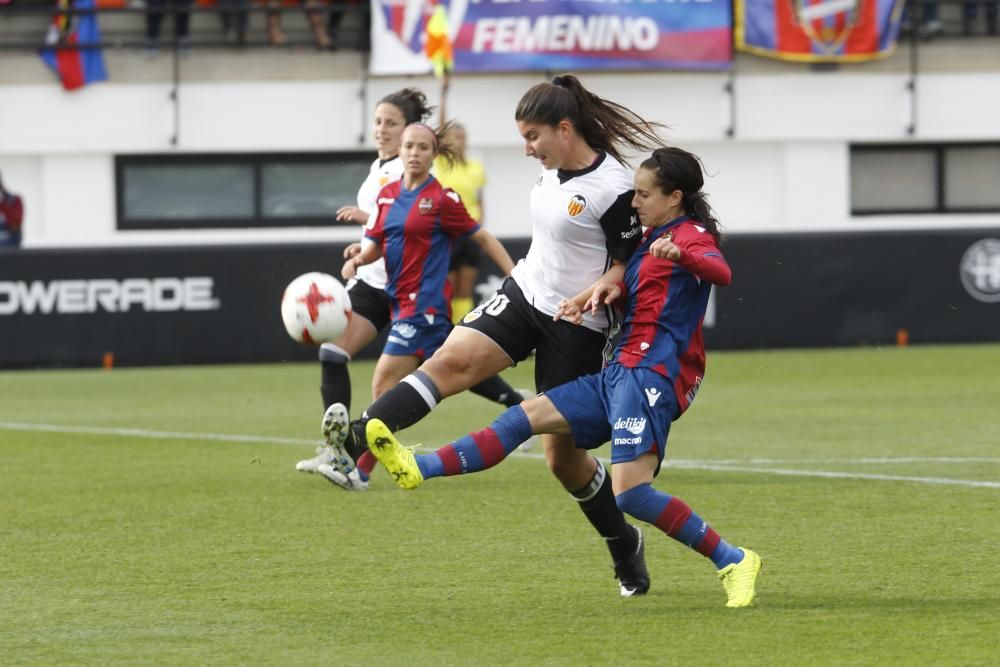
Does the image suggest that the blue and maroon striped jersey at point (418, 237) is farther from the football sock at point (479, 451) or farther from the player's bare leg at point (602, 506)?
the football sock at point (479, 451)

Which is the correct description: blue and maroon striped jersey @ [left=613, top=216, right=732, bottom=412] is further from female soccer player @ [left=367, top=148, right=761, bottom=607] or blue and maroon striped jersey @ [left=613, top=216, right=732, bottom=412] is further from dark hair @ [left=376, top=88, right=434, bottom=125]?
dark hair @ [left=376, top=88, right=434, bottom=125]

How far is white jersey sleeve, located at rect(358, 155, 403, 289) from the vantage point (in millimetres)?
9984

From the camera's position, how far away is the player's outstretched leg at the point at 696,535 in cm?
618

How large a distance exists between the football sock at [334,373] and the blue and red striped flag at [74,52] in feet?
52.9

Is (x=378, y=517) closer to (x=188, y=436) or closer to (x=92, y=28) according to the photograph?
(x=188, y=436)

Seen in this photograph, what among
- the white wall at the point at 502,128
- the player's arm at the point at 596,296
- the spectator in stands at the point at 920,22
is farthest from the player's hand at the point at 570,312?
the spectator in stands at the point at 920,22

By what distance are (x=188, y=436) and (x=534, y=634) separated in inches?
277

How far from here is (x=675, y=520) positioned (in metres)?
6.22

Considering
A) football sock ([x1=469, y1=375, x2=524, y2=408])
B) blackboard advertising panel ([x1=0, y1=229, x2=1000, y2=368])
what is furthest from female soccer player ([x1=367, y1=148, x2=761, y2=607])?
blackboard advertising panel ([x1=0, y1=229, x2=1000, y2=368])

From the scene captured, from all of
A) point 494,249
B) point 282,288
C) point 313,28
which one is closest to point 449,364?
point 494,249

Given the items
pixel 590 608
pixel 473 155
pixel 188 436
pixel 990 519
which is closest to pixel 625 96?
pixel 473 155

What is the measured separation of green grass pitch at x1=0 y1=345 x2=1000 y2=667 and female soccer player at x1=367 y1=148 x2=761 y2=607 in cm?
31

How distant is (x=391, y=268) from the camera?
9.79 m

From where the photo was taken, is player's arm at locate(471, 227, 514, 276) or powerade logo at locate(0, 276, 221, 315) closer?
player's arm at locate(471, 227, 514, 276)
